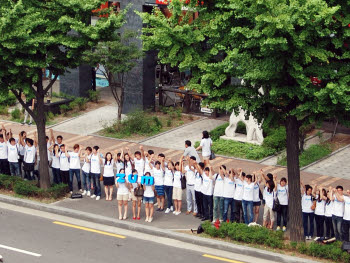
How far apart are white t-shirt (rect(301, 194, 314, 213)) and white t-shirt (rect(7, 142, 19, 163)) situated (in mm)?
9379

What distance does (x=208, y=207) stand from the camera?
21.4 meters

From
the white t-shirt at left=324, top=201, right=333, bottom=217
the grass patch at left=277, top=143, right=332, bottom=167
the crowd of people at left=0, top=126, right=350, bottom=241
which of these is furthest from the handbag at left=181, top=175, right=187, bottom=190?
the grass patch at left=277, top=143, right=332, bottom=167

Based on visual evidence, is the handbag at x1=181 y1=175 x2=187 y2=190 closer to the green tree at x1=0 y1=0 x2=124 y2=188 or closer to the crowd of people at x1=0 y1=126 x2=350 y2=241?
the crowd of people at x1=0 y1=126 x2=350 y2=241

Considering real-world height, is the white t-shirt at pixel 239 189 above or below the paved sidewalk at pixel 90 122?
below

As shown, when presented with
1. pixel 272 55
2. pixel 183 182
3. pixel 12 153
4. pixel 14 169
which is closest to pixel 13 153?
pixel 12 153

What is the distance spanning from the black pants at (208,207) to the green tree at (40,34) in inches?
205

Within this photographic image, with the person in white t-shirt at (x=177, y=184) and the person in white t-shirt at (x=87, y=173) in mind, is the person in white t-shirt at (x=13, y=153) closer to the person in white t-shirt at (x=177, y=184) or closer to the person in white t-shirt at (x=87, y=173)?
the person in white t-shirt at (x=87, y=173)

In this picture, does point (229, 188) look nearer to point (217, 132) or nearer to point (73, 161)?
point (73, 161)

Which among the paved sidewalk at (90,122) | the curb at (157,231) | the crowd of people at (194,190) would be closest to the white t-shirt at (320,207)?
the crowd of people at (194,190)

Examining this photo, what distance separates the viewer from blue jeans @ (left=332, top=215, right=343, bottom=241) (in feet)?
63.6

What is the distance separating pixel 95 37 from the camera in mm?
21141

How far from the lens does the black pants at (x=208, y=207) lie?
69.8 ft

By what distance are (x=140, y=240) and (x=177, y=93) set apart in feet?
44.4

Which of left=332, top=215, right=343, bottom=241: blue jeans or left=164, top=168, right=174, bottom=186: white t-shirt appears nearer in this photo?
left=332, top=215, right=343, bottom=241: blue jeans
